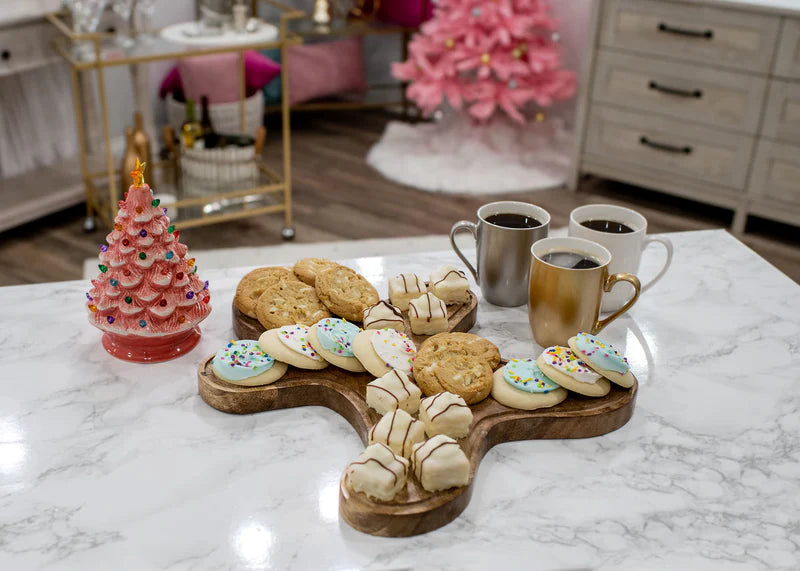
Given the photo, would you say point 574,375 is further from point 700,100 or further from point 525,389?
point 700,100

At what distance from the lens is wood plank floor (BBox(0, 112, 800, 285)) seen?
3.09 m

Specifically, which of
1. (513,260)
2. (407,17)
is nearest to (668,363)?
(513,260)

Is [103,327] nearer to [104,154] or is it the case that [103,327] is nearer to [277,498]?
[277,498]

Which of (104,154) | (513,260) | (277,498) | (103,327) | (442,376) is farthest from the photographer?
(104,154)

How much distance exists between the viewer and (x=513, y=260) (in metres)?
1.38

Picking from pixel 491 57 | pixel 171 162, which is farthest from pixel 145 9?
pixel 491 57

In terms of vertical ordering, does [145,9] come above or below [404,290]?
above

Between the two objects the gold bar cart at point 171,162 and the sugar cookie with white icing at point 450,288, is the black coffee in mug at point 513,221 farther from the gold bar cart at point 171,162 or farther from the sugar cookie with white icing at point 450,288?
the gold bar cart at point 171,162

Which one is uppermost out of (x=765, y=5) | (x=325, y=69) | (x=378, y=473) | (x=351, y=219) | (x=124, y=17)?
(x=765, y=5)

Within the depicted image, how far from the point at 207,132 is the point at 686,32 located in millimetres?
1841

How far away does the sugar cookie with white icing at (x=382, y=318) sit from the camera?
124 cm

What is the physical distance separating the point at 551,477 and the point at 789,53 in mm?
2494

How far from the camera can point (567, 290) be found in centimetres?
124

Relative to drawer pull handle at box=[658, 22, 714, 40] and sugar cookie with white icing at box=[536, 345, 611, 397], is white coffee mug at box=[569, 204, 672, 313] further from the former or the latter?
drawer pull handle at box=[658, 22, 714, 40]
